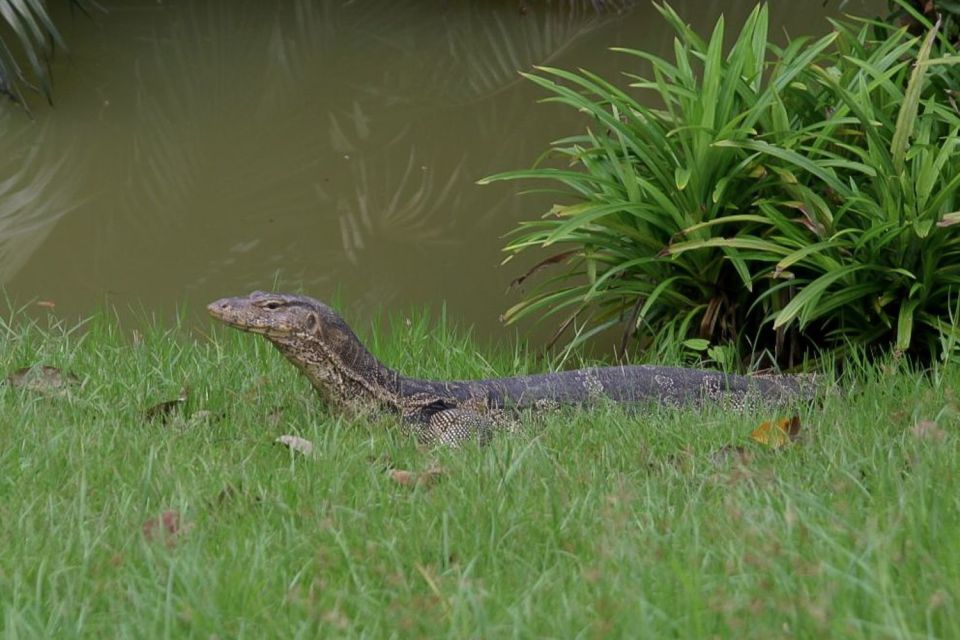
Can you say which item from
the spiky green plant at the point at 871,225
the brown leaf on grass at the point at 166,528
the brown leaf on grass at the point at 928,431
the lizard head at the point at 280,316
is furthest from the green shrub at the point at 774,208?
the brown leaf on grass at the point at 166,528

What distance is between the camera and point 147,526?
11.2ft

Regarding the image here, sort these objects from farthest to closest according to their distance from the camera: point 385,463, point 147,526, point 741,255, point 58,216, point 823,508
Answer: point 58,216
point 741,255
point 385,463
point 147,526
point 823,508

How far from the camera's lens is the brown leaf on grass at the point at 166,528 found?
10.6 feet

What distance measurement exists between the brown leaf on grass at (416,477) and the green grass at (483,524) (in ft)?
0.13

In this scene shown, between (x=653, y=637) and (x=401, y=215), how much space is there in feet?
22.3

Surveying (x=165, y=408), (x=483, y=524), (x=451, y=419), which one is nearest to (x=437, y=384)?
(x=451, y=419)

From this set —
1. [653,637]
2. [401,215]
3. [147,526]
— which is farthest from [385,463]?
[401,215]

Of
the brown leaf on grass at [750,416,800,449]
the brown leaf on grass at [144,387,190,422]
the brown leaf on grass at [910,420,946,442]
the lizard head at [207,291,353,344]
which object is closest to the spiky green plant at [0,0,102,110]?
the lizard head at [207,291,353,344]

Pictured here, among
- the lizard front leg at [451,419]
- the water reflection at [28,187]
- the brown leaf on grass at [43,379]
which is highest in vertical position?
the brown leaf on grass at [43,379]

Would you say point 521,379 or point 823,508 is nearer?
point 823,508

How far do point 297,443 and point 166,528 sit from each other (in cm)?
92

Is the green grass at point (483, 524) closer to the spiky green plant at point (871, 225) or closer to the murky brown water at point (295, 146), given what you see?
the spiky green plant at point (871, 225)

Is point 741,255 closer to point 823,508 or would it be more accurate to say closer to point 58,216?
point 823,508

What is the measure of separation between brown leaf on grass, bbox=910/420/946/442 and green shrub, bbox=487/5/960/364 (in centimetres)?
149
